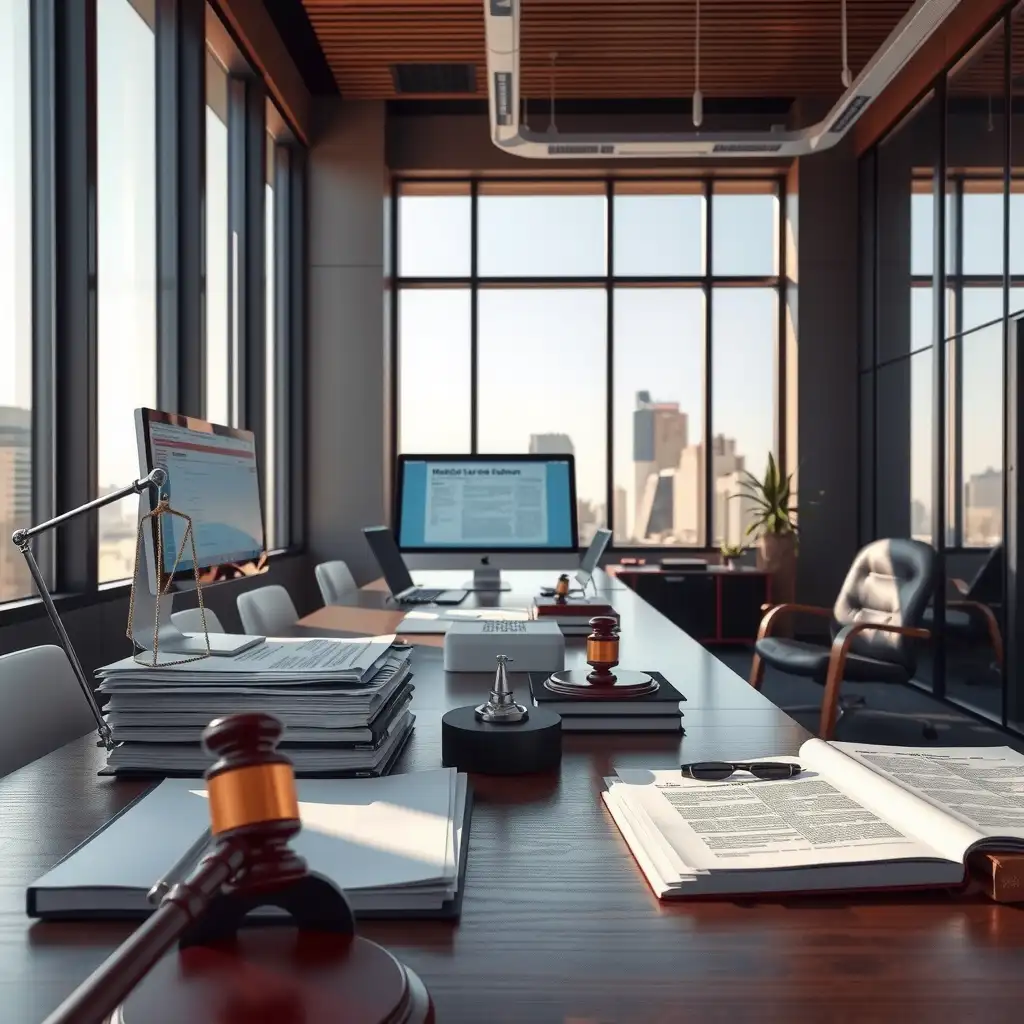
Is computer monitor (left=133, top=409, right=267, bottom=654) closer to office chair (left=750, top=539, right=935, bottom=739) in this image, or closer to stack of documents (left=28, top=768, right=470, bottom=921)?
stack of documents (left=28, top=768, right=470, bottom=921)

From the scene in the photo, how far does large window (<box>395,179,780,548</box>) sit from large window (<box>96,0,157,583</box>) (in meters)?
3.24

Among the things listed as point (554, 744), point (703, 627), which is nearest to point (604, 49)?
point (703, 627)

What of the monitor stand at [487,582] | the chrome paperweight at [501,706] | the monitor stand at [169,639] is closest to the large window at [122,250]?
the monitor stand at [487,582]

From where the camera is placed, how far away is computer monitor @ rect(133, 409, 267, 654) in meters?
1.28

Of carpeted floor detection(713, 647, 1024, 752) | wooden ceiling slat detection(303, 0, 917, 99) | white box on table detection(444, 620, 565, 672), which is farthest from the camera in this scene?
wooden ceiling slat detection(303, 0, 917, 99)

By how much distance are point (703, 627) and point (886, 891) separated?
6.01 m

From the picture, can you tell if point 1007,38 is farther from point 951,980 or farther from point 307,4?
point 951,980

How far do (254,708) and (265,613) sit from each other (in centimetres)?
167

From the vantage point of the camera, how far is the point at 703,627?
6676 mm

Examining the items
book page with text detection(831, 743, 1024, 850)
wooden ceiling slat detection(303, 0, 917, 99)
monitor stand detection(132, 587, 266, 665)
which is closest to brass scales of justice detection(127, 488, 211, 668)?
monitor stand detection(132, 587, 266, 665)

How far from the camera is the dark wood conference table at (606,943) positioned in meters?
0.61

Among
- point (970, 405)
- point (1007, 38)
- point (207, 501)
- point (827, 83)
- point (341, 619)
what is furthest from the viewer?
point (827, 83)

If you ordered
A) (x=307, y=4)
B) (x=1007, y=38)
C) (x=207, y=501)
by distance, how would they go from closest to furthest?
(x=207, y=501), (x=1007, y=38), (x=307, y=4)

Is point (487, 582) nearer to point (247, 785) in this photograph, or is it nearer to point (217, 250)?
point (217, 250)
